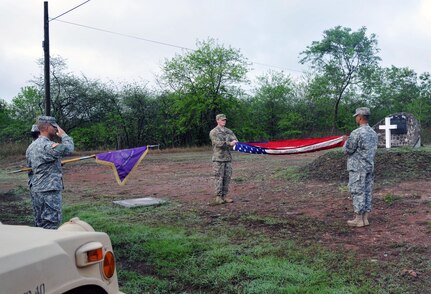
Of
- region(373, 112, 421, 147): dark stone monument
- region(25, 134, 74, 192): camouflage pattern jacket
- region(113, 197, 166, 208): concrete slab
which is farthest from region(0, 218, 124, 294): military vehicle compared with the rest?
region(373, 112, 421, 147): dark stone monument

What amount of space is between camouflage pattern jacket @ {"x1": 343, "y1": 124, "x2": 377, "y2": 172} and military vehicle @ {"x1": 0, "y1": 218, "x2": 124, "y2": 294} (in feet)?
16.3

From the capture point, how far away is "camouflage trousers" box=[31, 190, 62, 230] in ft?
17.2

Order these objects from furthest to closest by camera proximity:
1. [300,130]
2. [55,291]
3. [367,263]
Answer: [300,130], [367,263], [55,291]

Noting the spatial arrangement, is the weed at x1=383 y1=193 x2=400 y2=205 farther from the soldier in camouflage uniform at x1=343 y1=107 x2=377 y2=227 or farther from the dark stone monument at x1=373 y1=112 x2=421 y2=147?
the dark stone monument at x1=373 y1=112 x2=421 y2=147

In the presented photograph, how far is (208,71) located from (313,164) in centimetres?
2592

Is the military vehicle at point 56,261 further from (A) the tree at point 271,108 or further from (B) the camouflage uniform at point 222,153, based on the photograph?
(A) the tree at point 271,108

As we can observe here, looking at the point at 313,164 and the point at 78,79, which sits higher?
the point at 78,79

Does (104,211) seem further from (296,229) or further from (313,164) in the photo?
(313,164)

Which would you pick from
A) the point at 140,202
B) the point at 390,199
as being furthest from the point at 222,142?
the point at 390,199

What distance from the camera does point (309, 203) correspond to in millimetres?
8461

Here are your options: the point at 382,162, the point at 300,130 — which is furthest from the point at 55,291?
the point at 300,130

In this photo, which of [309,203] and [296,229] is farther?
[309,203]

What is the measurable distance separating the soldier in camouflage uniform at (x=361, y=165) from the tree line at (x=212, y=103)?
96.6 ft

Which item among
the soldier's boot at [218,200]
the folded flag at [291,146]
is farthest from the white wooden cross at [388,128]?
the soldier's boot at [218,200]
